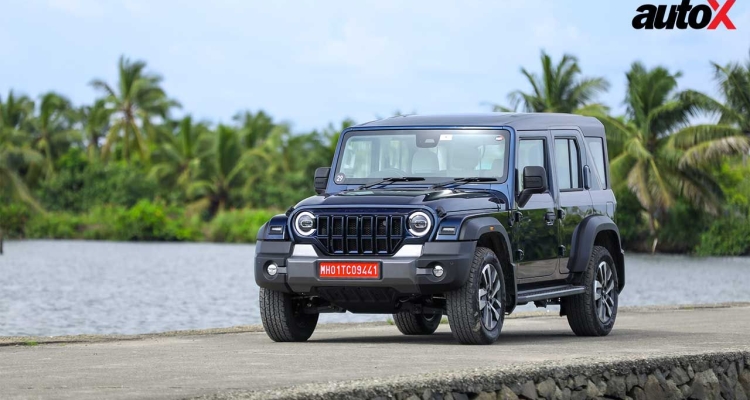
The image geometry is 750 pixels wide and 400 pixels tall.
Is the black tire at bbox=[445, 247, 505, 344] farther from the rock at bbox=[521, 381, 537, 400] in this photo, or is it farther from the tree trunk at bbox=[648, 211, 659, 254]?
the tree trunk at bbox=[648, 211, 659, 254]

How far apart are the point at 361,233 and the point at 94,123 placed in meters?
89.4

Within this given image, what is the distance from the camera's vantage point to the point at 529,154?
14.5 metres

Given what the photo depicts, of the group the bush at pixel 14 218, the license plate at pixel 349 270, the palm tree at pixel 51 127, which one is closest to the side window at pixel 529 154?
the license plate at pixel 349 270

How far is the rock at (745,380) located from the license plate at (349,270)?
11.9 ft

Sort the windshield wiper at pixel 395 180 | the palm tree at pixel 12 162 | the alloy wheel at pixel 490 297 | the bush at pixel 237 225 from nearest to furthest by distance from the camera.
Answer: the alloy wheel at pixel 490 297 < the windshield wiper at pixel 395 180 < the palm tree at pixel 12 162 < the bush at pixel 237 225

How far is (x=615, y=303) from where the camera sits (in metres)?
16.1

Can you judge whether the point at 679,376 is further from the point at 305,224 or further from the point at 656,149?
the point at 656,149

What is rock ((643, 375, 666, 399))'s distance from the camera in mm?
12023

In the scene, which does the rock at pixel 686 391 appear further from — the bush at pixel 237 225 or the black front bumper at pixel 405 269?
the bush at pixel 237 225

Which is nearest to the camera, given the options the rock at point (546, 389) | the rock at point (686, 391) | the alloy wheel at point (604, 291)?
the rock at point (546, 389)

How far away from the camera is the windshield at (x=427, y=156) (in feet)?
46.1

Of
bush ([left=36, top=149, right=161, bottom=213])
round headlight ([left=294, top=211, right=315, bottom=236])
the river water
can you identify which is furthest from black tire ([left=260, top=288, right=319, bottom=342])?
bush ([left=36, top=149, right=161, bottom=213])

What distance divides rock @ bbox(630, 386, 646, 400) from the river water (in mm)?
15287

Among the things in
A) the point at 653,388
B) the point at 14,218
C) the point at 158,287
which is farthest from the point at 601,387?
the point at 14,218
